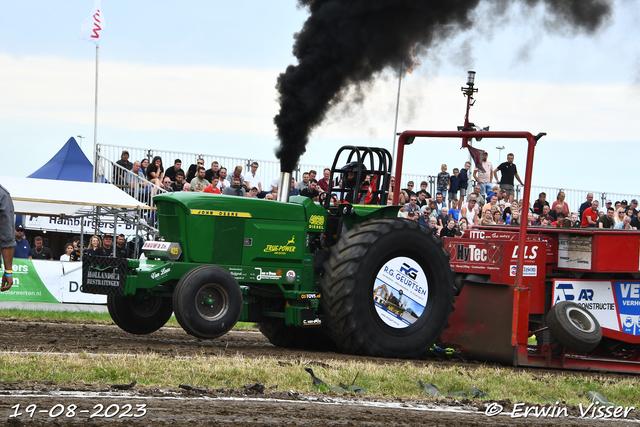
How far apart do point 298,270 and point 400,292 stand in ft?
3.82

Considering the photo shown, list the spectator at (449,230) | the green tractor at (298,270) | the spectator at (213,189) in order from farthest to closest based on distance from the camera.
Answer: the spectator at (449,230) → the spectator at (213,189) → the green tractor at (298,270)

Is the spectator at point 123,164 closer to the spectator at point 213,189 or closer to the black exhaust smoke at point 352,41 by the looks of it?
the spectator at point 213,189

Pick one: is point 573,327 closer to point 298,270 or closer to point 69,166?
point 298,270

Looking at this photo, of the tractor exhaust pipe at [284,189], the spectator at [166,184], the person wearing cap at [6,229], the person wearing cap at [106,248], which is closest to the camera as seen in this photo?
the person wearing cap at [6,229]

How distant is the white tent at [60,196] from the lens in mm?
16078

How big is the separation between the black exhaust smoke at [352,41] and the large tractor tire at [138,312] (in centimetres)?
217

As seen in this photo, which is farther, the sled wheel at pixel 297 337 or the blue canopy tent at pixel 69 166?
the blue canopy tent at pixel 69 166

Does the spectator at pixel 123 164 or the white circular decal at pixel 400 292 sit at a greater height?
the spectator at pixel 123 164

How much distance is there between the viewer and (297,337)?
1002cm

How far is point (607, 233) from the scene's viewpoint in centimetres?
943

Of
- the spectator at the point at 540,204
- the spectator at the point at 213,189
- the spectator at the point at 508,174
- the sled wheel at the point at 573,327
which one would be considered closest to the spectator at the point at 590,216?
the spectator at the point at 540,204

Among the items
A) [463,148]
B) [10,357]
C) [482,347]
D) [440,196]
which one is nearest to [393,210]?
[463,148]

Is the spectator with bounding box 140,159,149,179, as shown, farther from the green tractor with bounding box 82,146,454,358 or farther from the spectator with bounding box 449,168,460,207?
the green tractor with bounding box 82,146,454,358

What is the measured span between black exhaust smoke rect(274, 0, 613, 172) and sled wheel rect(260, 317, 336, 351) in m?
1.87
